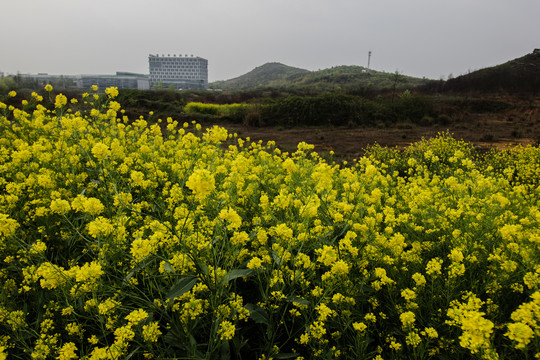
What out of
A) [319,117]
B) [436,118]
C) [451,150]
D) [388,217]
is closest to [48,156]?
Result: [388,217]

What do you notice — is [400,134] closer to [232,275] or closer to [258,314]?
[258,314]

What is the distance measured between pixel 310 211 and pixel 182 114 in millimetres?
17883

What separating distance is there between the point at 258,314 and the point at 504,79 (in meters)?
40.8

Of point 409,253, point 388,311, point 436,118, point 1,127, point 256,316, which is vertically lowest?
point 388,311

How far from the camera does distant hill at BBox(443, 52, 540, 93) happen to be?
29733 millimetres

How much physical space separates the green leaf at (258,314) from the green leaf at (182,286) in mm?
444

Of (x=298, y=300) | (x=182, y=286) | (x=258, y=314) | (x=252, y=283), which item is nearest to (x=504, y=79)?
(x=252, y=283)

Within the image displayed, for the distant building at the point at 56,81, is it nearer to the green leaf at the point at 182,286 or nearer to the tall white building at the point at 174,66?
the green leaf at the point at 182,286

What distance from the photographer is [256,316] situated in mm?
1679

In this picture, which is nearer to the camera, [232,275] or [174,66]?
[232,275]

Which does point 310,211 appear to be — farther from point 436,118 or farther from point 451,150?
point 436,118

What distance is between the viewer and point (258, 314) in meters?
1.69

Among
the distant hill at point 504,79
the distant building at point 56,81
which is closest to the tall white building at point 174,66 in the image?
the distant building at point 56,81

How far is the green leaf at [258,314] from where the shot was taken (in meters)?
1.67
